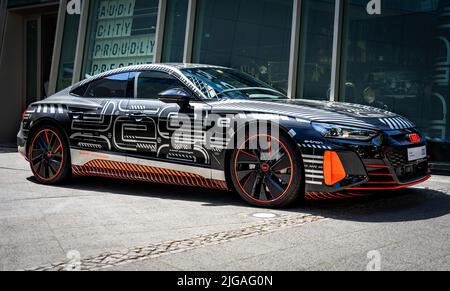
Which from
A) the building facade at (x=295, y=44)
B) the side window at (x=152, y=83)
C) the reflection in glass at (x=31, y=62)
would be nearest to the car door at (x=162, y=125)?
the side window at (x=152, y=83)

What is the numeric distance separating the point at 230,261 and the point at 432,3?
21.1 ft

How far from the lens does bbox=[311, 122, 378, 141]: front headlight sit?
4.79m

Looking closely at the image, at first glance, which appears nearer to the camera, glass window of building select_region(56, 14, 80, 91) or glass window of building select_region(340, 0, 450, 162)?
glass window of building select_region(340, 0, 450, 162)

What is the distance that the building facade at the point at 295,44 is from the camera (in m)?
8.43

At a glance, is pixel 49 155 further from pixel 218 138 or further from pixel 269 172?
pixel 269 172

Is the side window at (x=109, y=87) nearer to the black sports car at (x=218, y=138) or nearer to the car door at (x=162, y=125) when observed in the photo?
the black sports car at (x=218, y=138)

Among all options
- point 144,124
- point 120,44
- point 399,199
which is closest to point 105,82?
point 144,124

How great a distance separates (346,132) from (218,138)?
Result: 1.20m

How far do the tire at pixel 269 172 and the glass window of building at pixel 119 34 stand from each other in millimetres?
7378

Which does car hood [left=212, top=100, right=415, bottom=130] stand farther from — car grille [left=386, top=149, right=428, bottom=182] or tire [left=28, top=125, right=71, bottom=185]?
tire [left=28, top=125, right=71, bottom=185]

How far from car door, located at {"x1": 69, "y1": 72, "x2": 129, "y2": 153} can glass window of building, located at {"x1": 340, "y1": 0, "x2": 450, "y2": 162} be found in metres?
4.16

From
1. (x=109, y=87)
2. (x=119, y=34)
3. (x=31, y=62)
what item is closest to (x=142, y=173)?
(x=109, y=87)

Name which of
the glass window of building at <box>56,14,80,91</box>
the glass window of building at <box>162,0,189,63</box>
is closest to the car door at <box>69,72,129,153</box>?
the glass window of building at <box>162,0,189,63</box>

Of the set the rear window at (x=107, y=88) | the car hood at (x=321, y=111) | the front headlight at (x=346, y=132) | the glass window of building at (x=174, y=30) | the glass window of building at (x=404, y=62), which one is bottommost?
the front headlight at (x=346, y=132)
